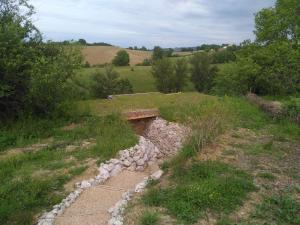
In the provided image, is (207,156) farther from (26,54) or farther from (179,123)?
(26,54)

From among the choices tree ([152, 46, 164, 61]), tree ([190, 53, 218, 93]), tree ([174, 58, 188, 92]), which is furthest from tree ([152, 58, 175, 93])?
tree ([152, 46, 164, 61])

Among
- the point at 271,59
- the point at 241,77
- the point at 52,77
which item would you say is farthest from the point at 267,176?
the point at 241,77

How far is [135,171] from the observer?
11.2 metres

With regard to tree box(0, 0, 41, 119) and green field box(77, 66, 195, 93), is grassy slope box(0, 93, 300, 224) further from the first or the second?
green field box(77, 66, 195, 93)

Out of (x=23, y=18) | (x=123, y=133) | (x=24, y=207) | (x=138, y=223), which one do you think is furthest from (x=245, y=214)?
(x=23, y=18)

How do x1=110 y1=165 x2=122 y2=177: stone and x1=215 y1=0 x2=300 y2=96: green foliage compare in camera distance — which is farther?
x1=215 y1=0 x2=300 y2=96: green foliage

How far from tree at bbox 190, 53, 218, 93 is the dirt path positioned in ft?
129

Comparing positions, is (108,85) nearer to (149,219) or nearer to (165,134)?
(165,134)

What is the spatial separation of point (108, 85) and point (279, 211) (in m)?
35.8

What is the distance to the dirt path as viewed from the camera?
713 cm

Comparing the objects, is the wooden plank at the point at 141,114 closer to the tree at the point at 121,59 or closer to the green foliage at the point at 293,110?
the green foliage at the point at 293,110

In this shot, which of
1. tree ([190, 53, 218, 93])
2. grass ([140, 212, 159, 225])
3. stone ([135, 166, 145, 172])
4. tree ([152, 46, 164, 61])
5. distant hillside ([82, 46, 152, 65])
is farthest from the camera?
tree ([152, 46, 164, 61])

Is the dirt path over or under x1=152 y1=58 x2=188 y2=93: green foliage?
under

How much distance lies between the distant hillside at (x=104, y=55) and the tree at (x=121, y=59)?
915 millimetres
